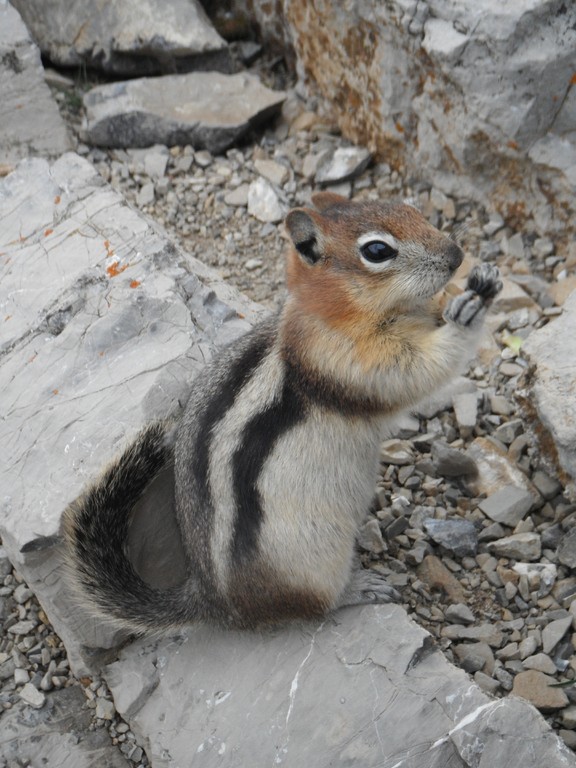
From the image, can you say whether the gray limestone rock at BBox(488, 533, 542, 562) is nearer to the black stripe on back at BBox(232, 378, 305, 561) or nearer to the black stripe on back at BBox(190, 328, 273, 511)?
the black stripe on back at BBox(232, 378, 305, 561)

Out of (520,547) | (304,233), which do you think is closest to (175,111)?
(304,233)

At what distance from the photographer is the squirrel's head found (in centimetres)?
377

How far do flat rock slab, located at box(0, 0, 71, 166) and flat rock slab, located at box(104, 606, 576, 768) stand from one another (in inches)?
146

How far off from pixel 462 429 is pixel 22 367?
2397 millimetres

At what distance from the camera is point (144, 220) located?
5.10 meters

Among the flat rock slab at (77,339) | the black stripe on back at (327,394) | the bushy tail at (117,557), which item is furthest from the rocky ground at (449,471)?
the black stripe on back at (327,394)

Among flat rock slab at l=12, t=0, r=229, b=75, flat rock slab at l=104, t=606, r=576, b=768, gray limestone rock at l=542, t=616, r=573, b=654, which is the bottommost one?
gray limestone rock at l=542, t=616, r=573, b=654

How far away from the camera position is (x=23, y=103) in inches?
250

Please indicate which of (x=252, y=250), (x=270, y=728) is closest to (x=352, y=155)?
(x=252, y=250)

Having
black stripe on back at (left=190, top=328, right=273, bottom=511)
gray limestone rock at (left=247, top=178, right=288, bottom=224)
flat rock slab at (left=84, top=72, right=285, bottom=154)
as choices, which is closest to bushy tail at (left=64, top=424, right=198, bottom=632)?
black stripe on back at (left=190, top=328, right=273, bottom=511)

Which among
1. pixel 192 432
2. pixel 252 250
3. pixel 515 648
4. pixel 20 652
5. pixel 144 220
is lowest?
pixel 515 648

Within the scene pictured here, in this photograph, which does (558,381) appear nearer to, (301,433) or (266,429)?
(301,433)

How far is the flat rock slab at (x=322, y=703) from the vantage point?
343 cm

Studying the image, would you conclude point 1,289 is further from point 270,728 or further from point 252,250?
point 270,728
